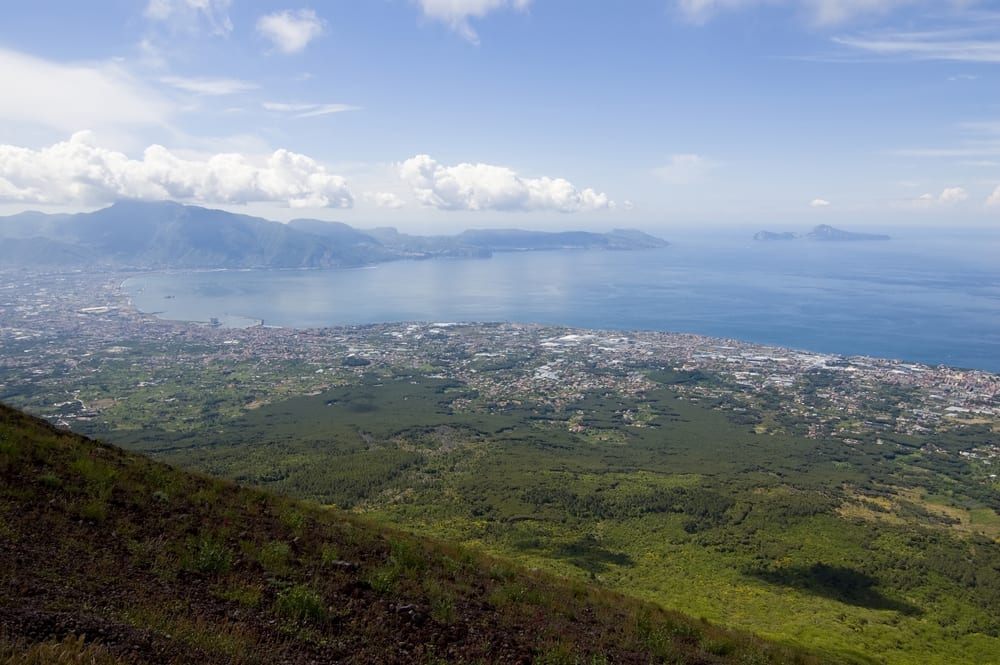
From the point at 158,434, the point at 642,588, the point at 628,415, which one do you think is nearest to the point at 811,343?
the point at 628,415

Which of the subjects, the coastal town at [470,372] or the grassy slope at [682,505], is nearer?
the grassy slope at [682,505]

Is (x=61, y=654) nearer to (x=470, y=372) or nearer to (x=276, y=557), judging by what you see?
(x=276, y=557)

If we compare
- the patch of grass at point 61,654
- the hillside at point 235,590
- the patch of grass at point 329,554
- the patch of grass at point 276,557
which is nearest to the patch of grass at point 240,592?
the hillside at point 235,590

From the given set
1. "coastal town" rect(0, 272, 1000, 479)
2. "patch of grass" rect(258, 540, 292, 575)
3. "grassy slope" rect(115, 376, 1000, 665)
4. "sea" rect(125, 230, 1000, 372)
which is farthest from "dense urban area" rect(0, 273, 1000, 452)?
"patch of grass" rect(258, 540, 292, 575)

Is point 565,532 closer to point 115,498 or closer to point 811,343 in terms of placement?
point 115,498

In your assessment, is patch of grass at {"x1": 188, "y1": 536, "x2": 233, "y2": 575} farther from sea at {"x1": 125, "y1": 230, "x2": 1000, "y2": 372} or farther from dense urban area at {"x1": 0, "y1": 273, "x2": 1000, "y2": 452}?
sea at {"x1": 125, "y1": 230, "x2": 1000, "y2": 372}

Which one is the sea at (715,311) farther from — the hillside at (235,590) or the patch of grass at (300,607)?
the patch of grass at (300,607)
